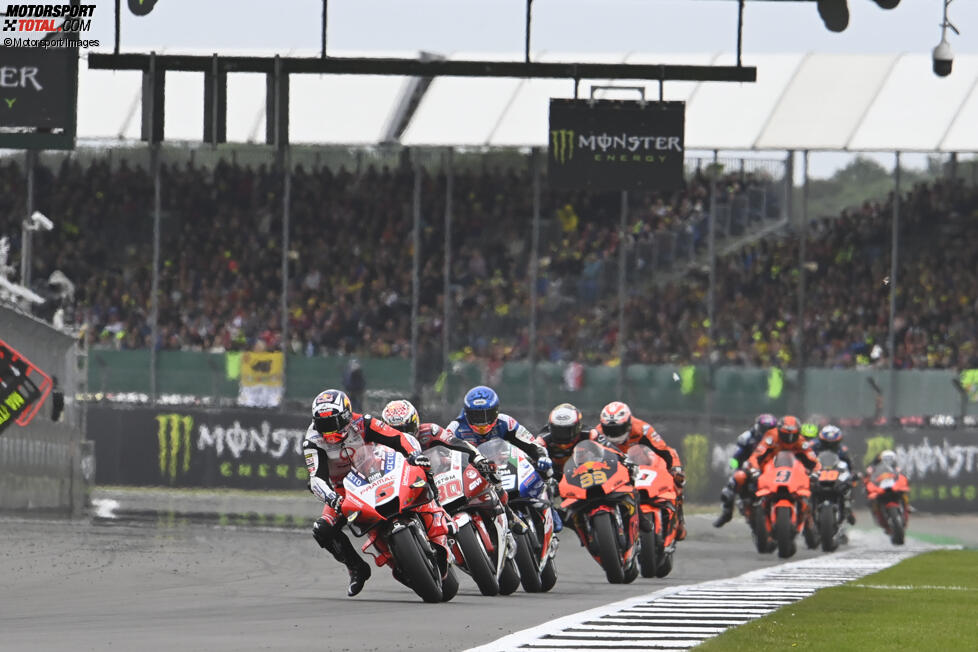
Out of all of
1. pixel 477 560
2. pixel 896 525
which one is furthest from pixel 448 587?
pixel 896 525

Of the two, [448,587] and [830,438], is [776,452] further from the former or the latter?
[448,587]

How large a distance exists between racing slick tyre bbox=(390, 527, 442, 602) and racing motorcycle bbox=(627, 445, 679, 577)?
4836mm

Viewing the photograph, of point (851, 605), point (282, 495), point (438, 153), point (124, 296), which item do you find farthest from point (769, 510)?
point (124, 296)

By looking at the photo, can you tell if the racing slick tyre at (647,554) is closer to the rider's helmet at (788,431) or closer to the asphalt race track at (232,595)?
the asphalt race track at (232,595)

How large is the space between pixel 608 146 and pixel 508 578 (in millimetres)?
10492

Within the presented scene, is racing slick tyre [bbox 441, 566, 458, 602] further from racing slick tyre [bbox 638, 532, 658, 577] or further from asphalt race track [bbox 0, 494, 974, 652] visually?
racing slick tyre [bbox 638, 532, 658, 577]

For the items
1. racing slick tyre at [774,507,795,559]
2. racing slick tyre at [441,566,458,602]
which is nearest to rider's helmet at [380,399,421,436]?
racing slick tyre at [441,566,458,602]

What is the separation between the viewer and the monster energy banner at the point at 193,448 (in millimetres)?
37844

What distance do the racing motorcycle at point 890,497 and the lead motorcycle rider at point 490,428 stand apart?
45.6 ft

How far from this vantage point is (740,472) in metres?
25.1

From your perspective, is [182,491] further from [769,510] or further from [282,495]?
[769,510]

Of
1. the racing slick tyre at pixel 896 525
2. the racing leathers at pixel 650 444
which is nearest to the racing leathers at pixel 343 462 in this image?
the racing leathers at pixel 650 444

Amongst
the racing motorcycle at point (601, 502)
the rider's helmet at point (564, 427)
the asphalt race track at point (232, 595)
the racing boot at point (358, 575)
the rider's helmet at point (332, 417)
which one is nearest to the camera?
the asphalt race track at point (232, 595)

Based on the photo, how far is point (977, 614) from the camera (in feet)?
48.5
